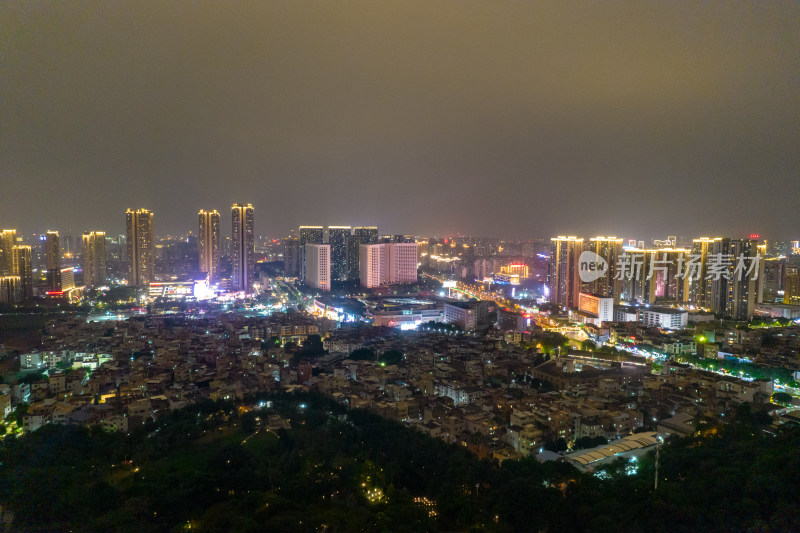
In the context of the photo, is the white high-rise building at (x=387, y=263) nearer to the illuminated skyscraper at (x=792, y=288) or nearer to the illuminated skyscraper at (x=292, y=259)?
the illuminated skyscraper at (x=292, y=259)

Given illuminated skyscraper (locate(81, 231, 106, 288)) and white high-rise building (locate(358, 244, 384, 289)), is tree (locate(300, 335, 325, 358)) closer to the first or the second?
white high-rise building (locate(358, 244, 384, 289))

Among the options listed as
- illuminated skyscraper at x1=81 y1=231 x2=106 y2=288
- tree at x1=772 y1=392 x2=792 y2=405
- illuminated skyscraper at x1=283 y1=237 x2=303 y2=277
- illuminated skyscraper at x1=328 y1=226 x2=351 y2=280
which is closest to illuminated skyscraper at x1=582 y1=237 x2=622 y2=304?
tree at x1=772 y1=392 x2=792 y2=405

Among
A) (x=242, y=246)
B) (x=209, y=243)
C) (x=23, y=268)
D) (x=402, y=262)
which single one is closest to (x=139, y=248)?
(x=209, y=243)

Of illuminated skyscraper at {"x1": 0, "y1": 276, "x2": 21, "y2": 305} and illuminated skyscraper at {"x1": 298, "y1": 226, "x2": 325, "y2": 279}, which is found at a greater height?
illuminated skyscraper at {"x1": 298, "y1": 226, "x2": 325, "y2": 279}

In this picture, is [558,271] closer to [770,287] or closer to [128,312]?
[770,287]

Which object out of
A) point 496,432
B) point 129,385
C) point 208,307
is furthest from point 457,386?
point 208,307

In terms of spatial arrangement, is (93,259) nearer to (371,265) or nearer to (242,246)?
(242,246)
